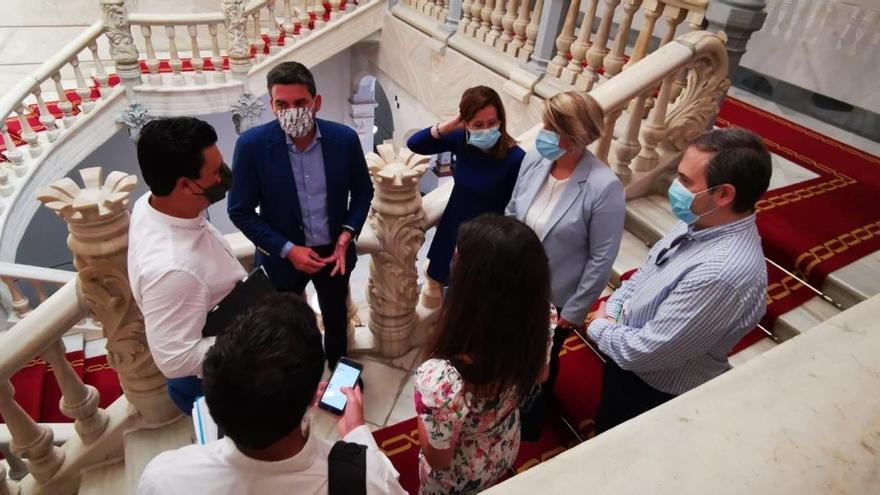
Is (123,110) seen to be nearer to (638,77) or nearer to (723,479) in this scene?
(638,77)

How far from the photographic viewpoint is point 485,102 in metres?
2.25

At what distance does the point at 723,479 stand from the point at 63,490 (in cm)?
272

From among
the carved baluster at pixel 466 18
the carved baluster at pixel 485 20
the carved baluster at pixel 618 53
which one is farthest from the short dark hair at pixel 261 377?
the carved baluster at pixel 466 18

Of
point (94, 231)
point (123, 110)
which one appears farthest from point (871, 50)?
point (123, 110)

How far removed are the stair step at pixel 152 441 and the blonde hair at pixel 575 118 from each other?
79.0 inches

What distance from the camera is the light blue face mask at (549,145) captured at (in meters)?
2.01

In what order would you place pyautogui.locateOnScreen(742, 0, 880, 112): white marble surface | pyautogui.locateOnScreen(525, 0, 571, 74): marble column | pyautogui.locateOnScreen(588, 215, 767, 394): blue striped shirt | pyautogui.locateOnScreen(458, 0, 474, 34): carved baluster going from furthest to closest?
pyautogui.locateOnScreen(458, 0, 474, 34): carved baluster < pyautogui.locateOnScreen(742, 0, 880, 112): white marble surface < pyautogui.locateOnScreen(525, 0, 571, 74): marble column < pyautogui.locateOnScreen(588, 215, 767, 394): blue striped shirt

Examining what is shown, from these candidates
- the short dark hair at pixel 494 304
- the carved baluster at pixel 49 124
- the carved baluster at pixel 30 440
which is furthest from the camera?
the carved baluster at pixel 49 124

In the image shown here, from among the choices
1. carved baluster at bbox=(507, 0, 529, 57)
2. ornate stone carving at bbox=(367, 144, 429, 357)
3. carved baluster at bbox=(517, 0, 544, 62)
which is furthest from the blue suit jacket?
carved baluster at bbox=(507, 0, 529, 57)

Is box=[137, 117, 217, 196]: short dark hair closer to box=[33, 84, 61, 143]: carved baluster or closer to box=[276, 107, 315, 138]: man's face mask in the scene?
box=[276, 107, 315, 138]: man's face mask

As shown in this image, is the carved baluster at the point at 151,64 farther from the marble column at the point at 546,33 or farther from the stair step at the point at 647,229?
the stair step at the point at 647,229

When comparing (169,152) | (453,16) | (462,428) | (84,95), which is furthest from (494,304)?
(84,95)

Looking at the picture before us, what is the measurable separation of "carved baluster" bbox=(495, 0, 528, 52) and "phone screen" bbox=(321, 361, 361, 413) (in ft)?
13.8

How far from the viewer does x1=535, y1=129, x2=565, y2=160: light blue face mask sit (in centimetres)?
201
